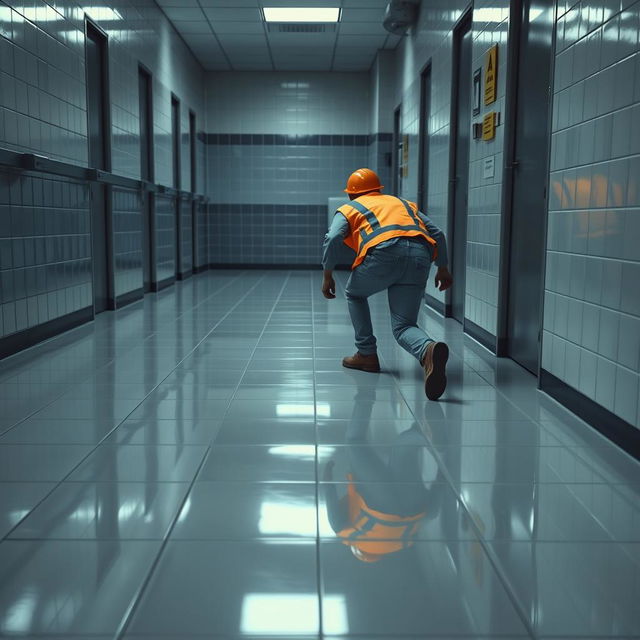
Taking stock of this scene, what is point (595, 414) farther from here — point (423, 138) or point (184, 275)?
point (184, 275)

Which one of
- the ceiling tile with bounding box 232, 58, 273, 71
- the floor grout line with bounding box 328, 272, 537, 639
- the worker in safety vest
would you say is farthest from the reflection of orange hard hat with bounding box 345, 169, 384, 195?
the ceiling tile with bounding box 232, 58, 273, 71

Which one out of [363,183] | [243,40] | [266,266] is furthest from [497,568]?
[266,266]

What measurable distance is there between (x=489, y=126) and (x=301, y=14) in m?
4.97

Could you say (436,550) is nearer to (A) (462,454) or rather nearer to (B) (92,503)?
(A) (462,454)

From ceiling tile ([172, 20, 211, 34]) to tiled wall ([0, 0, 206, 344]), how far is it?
132 centimetres

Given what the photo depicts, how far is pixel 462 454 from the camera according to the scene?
107 inches

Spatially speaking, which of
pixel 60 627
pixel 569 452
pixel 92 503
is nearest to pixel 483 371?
pixel 569 452

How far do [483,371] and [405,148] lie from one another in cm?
578

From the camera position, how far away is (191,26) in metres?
9.82

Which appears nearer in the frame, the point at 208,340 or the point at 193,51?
the point at 208,340

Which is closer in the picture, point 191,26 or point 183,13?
point 183,13

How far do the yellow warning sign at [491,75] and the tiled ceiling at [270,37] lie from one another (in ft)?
13.1

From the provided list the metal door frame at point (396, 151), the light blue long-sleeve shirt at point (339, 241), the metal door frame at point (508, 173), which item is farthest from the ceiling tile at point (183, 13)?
the light blue long-sleeve shirt at point (339, 241)

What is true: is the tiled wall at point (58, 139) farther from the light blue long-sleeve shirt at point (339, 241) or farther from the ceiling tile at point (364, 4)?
the ceiling tile at point (364, 4)
